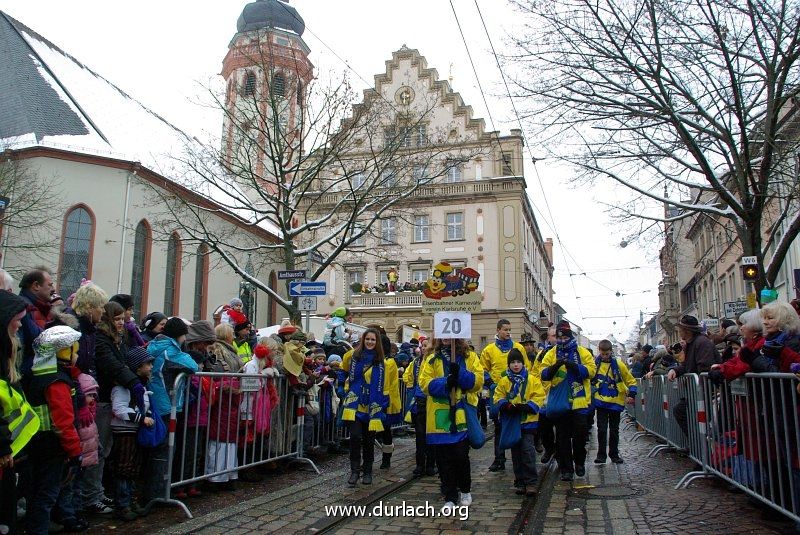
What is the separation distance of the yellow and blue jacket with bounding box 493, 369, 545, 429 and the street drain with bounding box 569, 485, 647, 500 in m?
0.84

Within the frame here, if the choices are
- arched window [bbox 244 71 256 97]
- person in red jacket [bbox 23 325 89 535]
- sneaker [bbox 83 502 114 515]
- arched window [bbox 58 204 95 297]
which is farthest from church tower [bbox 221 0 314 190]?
person in red jacket [bbox 23 325 89 535]

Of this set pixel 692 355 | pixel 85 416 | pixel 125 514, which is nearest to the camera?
pixel 85 416

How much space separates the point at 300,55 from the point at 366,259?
23.8m

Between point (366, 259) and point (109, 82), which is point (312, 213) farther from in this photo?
point (109, 82)

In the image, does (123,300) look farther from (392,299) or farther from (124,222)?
(392,299)

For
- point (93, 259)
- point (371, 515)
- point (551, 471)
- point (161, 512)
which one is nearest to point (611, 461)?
point (551, 471)

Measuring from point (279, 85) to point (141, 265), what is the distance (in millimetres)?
13620

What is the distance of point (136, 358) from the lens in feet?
19.2

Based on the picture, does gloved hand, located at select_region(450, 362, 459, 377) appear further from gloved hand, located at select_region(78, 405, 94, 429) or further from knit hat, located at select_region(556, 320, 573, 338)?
gloved hand, located at select_region(78, 405, 94, 429)

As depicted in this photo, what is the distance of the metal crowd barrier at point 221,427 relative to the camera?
6.43m

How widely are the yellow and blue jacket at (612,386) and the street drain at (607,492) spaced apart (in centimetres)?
201

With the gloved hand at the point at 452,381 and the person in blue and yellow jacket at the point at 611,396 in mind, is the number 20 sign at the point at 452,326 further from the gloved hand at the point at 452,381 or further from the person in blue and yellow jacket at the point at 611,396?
the person in blue and yellow jacket at the point at 611,396

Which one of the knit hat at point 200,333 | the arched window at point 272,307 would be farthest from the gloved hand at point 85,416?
the arched window at point 272,307

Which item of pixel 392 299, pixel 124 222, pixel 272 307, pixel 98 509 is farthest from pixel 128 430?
pixel 272 307
